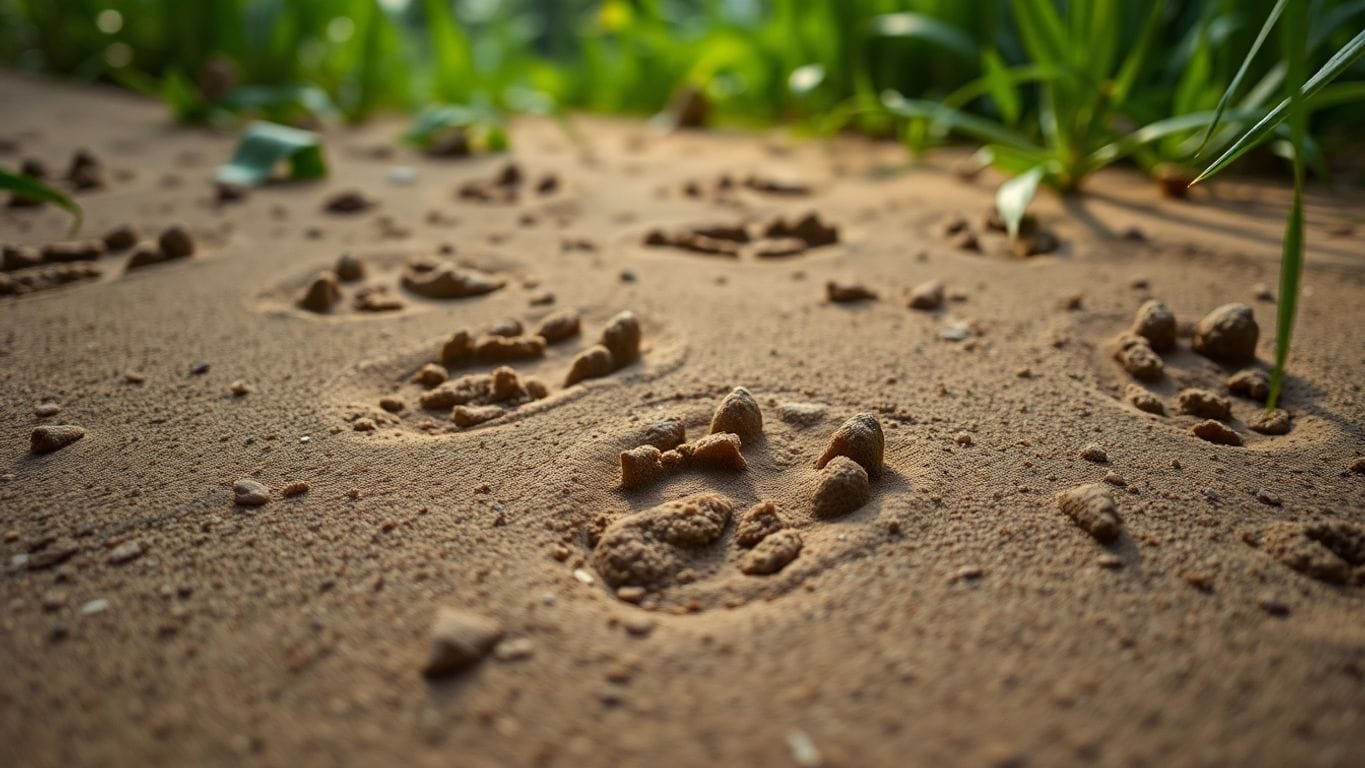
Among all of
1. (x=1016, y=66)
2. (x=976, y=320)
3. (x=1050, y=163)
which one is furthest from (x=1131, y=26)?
(x=976, y=320)

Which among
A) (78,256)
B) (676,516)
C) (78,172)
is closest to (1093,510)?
(676,516)

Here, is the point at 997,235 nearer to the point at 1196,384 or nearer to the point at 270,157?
the point at 1196,384

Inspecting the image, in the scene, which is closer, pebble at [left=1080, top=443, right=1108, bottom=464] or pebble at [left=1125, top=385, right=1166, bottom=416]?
pebble at [left=1080, top=443, right=1108, bottom=464]

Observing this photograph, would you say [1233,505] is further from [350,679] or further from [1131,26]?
[1131,26]

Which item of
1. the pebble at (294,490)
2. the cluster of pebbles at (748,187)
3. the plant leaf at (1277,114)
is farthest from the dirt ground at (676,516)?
the cluster of pebbles at (748,187)

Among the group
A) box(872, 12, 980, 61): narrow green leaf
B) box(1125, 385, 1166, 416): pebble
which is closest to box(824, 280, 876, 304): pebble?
box(1125, 385, 1166, 416): pebble

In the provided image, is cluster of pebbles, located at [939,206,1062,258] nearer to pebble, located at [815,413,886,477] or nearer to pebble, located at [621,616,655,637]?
pebble, located at [815,413,886,477]

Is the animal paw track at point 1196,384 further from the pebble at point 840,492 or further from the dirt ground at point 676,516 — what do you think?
the pebble at point 840,492

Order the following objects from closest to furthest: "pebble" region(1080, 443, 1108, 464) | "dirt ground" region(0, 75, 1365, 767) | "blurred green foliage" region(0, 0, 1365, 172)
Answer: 1. "dirt ground" region(0, 75, 1365, 767)
2. "pebble" region(1080, 443, 1108, 464)
3. "blurred green foliage" region(0, 0, 1365, 172)
